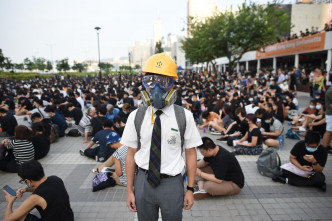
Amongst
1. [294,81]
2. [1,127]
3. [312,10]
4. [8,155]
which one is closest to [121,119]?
[8,155]

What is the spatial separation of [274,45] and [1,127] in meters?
27.7

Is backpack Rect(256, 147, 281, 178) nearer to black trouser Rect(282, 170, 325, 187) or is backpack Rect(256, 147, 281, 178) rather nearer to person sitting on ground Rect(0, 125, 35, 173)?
black trouser Rect(282, 170, 325, 187)

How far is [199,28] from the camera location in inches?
1035

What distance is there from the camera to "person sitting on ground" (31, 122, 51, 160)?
19.0 ft

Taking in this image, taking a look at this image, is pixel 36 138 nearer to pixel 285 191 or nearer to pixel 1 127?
pixel 1 127

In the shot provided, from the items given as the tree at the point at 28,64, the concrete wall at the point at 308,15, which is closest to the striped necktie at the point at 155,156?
the concrete wall at the point at 308,15

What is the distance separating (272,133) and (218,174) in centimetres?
353

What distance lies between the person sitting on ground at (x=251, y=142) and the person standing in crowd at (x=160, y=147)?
436 centimetres

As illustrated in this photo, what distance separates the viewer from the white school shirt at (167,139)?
6.32 ft

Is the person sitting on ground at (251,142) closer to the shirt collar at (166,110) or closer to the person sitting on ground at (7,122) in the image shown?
the shirt collar at (166,110)

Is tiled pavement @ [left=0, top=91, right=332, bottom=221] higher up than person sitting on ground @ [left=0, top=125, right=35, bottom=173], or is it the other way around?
person sitting on ground @ [left=0, top=125, right=35, bottom=173]

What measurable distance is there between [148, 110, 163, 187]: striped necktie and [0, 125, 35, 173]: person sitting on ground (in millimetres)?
4450

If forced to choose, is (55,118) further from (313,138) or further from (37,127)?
(313,138)

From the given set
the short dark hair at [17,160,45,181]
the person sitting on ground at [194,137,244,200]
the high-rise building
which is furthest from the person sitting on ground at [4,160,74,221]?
the high-rise building
